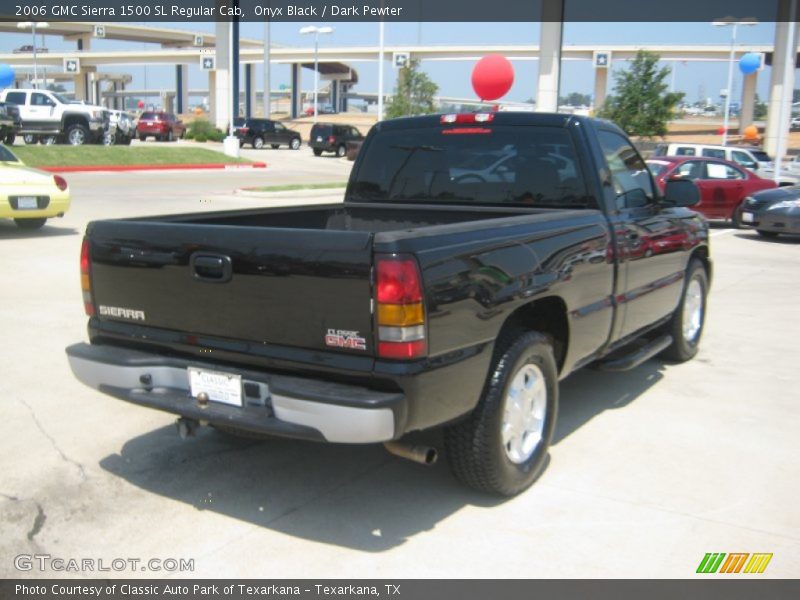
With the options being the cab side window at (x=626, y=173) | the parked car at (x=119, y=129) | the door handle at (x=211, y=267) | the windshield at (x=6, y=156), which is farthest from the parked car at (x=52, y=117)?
the door handle at (x=211, y=267)

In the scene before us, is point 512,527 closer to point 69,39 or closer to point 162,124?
point 162,124

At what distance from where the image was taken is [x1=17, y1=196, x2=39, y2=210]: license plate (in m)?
12.3

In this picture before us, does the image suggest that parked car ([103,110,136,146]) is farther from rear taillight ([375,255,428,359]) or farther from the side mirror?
rear taillight ([375,255,428,359])

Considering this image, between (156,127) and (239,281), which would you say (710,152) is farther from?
(156,127)


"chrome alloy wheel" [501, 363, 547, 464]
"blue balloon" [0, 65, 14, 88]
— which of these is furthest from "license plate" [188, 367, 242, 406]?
"blue balloon" [0, 65, 14, 88]

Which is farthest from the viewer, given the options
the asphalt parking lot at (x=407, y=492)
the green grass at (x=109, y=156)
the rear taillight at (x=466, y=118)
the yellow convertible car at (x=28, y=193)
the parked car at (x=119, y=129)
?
the parked car at (x=119, y=129)

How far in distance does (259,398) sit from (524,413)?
1400 mm

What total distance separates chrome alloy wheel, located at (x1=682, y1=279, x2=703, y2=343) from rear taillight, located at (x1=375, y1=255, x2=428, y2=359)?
13.1 feet

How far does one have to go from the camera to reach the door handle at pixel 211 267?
12.2 ft

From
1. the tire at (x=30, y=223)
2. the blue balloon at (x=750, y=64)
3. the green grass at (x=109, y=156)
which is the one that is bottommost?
the tire at (x=30, y=223)

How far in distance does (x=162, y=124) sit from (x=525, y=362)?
4963cm

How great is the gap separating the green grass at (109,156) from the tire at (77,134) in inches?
122

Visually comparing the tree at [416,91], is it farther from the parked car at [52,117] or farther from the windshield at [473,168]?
the windshield at [473,168]

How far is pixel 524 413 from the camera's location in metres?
4.25
